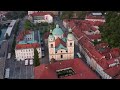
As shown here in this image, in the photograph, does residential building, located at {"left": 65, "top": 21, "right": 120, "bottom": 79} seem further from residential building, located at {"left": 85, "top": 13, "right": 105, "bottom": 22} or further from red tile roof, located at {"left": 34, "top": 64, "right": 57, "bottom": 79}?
residential building, located at {"left": 85, "top": 13, "right": 105, "bottom": 22}

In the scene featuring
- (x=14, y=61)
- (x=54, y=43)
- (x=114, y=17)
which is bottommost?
(x=14, y=61)

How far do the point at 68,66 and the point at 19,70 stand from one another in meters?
1.84

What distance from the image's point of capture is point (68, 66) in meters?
7.58

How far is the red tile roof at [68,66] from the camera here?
255 inches

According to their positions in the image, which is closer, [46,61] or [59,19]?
[46,61]

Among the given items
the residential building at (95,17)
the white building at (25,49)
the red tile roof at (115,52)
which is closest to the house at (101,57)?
the red tile roof at (115,52)

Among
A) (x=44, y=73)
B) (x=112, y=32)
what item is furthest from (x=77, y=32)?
(x=44, y=73)

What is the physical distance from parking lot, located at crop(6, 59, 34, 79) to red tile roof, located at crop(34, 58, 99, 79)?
70 centimetres

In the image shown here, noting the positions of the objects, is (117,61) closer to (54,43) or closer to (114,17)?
(54,43)
